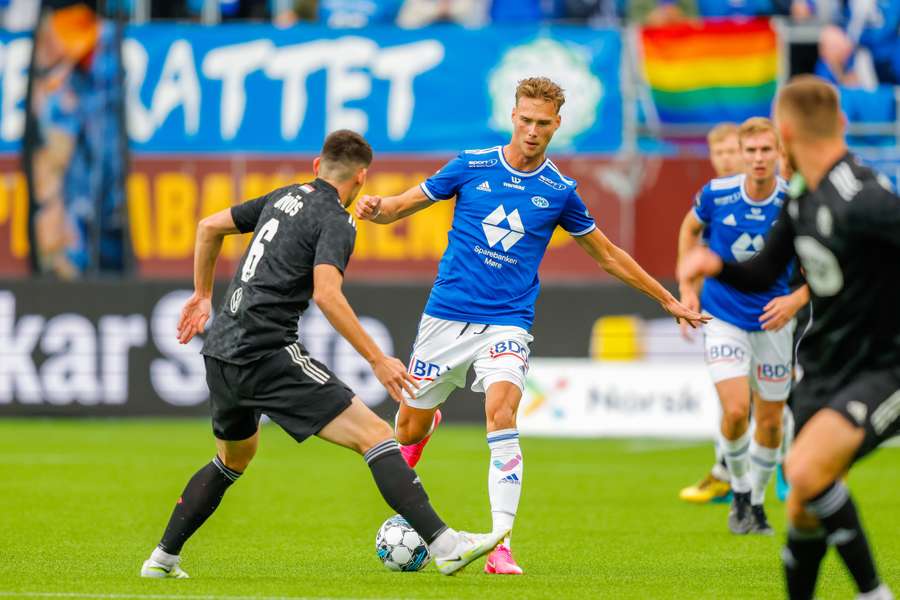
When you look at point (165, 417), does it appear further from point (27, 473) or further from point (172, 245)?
point (27, 473)

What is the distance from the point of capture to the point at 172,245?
1855 cm

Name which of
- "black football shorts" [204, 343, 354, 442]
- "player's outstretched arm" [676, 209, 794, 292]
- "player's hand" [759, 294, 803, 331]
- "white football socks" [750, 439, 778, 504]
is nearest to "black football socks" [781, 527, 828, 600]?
"player's outstretched arm" [676, 209, 794, 292]

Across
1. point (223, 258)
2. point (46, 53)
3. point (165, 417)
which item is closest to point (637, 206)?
point (223, 258)

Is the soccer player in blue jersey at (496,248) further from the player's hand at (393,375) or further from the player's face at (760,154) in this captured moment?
the player's face at (760,154)

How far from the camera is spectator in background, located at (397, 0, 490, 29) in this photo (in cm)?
1955

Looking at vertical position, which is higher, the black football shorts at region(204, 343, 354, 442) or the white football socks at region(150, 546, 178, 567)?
the black football shorts at region(204, 343, 354, 442)

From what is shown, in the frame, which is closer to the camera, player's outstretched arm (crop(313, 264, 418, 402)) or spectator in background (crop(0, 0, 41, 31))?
player's outstretched arm (crop(313, 264, 418, 402))

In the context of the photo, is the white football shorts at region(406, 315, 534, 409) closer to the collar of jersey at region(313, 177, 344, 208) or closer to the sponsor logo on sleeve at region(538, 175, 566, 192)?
the sponsor logo on sleeve at region(538, 175, 566, 192)

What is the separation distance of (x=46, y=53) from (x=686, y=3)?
7810 mm

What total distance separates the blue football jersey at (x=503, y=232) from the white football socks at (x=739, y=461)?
2.54m

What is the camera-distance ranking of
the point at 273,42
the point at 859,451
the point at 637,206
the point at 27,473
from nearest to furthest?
the point at 859,451, the point at 27,473, the point at 637,206, the point at 273,42

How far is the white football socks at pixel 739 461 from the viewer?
10.7 m

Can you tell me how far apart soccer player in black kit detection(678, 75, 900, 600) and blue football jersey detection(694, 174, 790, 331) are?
4550 millimetres

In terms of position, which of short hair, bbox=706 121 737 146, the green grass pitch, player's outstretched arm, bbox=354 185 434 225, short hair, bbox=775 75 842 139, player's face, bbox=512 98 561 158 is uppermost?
short hair, bbox=775 75 842 139
